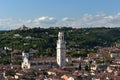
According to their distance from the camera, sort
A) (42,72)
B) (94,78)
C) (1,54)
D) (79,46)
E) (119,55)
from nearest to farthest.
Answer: (94,78)
(42,72)
(1,54)
(119,55)
(79,46)

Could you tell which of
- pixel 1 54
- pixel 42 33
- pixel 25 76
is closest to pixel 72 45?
pixel 42 33

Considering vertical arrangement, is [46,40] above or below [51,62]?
above

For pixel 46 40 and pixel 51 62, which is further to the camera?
pixel 46 40

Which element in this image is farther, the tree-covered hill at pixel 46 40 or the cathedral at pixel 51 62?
the tree-covered hill at pixel 46 40

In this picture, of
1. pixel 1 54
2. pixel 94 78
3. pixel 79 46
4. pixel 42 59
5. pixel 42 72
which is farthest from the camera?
pixel 79 46

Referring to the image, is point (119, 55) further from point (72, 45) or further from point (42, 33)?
point (42, 33)

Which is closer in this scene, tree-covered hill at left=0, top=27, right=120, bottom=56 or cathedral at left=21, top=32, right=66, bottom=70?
cathedral at left=21, top=32, right=66, bottom=70

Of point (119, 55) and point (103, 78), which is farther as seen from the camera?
point (119, 55)

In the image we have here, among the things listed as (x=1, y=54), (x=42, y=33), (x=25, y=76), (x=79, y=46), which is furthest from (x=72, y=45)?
(x=25, y=76)

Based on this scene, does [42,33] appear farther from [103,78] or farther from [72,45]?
[103,78]
